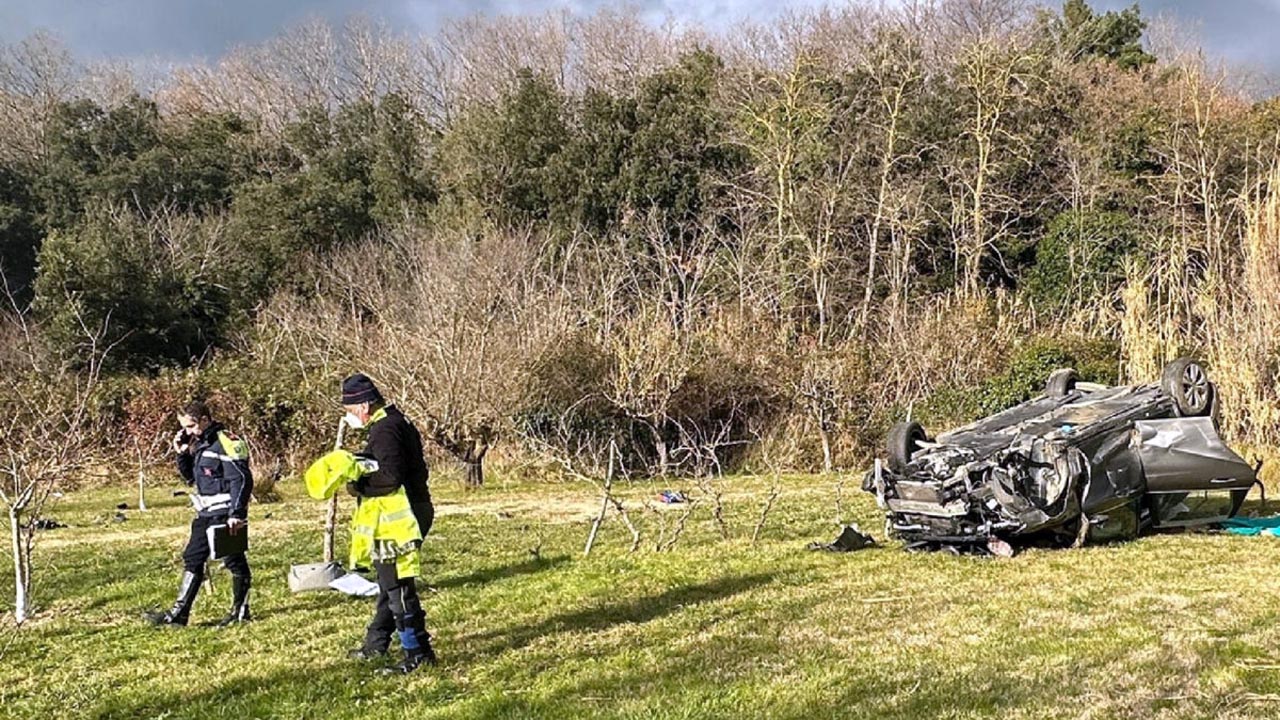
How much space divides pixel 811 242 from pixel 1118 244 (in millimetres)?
7429

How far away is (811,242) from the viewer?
27891mm

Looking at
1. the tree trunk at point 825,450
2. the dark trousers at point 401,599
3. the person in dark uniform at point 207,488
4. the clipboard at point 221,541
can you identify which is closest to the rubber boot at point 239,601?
the person in dark uniform at point 207,488

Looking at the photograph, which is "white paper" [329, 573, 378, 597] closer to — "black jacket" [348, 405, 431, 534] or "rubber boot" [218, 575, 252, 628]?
"rubber boot" [218, 575, 252, 628]

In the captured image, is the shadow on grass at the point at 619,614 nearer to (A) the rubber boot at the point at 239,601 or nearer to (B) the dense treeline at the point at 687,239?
(A) the rubber boot at the point at 239,601

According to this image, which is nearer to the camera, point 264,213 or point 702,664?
point 702,664

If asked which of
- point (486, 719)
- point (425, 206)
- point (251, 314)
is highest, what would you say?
point (425, 206)

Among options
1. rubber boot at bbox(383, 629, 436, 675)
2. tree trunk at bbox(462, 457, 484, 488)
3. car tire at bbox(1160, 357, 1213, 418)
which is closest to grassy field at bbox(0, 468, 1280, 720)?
rubber boot at bbox(383, 629, 436, 675)

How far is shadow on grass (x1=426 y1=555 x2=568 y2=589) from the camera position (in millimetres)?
9398

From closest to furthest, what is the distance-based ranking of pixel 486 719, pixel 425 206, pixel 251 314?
pixel 486 719 < pixel 251 314 < pixel 425 206

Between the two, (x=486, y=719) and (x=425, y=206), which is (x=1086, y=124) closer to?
(x=425, y=206)

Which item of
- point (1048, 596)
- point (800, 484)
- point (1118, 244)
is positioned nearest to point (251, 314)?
point (800, 484)

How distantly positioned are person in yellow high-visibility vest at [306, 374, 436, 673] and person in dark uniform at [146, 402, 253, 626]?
181 centimetres

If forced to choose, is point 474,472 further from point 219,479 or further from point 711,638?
point 711,638

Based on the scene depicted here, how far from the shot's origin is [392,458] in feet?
20.1
